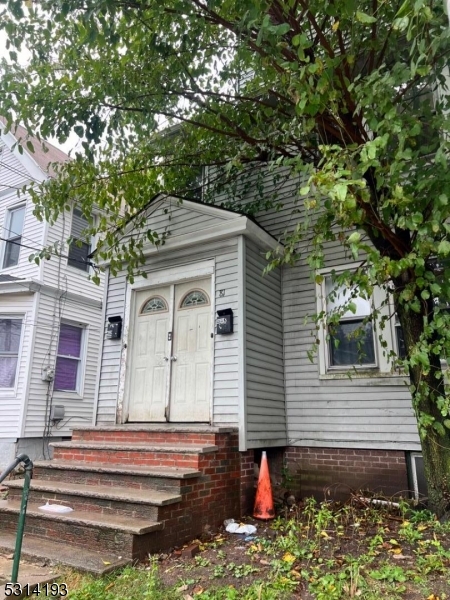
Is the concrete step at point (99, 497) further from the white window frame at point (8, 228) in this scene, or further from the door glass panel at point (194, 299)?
the white window frame at point (8, 228)

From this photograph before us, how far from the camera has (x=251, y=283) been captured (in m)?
5.95

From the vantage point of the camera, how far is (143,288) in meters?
6.70

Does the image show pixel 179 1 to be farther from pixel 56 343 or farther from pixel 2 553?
pixel 56 343

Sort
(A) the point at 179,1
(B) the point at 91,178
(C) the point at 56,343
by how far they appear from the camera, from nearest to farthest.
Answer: (A) the point at 179,1 → (B) the point at 91,178 → (C) the point at 56,343

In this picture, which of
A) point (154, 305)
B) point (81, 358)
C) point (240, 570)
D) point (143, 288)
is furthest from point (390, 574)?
point (81, 358)

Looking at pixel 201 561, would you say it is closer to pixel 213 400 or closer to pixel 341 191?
pixel 213 400

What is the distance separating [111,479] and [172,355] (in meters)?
A: 1.97

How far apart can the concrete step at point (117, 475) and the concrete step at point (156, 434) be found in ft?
1.61

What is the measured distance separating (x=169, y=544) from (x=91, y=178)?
4555 millimetres

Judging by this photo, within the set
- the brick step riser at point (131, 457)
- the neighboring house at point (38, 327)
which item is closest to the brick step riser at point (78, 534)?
the brick step riser at point (131, 457)

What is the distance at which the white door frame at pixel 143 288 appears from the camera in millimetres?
6109

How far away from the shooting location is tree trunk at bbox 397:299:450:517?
3975 mm

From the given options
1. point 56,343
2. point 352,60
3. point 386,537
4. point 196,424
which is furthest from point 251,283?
point 56,343

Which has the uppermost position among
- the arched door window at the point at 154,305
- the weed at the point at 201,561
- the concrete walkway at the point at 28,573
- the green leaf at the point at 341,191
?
the arched door window at the point at 154,305
